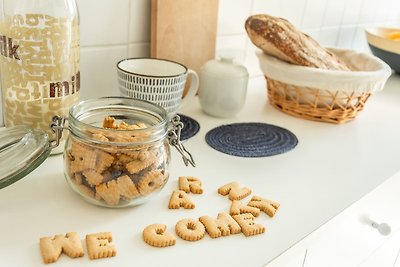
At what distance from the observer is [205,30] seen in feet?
3.15

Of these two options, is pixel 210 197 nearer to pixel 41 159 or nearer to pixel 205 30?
pixel 41 159

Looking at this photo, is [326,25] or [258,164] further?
[326,25]

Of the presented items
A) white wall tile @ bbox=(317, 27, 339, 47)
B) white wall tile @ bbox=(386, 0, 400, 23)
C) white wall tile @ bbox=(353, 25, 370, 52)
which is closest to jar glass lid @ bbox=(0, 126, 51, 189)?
white wall tile @ bbox=(317, 27, 339, 47)

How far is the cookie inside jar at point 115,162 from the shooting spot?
537 mm

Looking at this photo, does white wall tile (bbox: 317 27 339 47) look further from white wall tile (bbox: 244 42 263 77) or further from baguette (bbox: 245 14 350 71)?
baguette (bbox: 245 14 350 71)

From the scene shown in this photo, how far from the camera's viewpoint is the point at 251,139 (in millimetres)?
826

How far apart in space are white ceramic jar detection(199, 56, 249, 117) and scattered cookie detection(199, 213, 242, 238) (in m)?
0.37

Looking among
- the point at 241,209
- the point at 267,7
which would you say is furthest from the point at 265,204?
the point at 267,7

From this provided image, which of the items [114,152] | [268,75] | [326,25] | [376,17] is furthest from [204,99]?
[376,17]

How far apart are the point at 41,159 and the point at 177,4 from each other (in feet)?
1.46

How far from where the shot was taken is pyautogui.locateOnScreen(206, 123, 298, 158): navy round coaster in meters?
0.77

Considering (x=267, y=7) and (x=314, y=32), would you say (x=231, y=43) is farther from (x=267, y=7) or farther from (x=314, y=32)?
(x=314, y=32)

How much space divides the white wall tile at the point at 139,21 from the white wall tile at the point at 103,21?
1 cm

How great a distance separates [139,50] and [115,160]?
408mm
